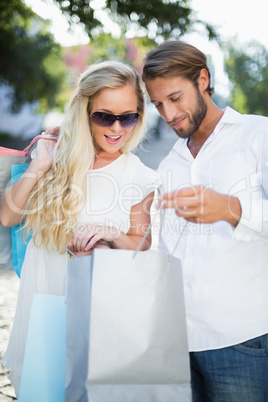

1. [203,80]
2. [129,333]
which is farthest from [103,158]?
[129,333]

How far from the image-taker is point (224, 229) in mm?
1694

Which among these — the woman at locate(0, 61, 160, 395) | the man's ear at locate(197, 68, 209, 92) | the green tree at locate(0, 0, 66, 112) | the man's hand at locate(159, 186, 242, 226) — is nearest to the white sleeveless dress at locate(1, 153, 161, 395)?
the woman at locate(0, 61, 160, 395)

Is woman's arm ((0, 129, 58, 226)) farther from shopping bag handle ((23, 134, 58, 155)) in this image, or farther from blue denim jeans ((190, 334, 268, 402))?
blue denim jeans ((190, 334, 268, 402))

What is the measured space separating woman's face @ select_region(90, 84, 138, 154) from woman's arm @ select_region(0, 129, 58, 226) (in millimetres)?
224

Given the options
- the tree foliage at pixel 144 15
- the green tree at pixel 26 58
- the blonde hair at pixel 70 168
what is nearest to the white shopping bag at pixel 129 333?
the blonde hair at pixel 70 168

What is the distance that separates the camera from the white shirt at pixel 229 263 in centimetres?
164

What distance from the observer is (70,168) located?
6.42ft

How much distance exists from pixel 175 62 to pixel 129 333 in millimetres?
1090

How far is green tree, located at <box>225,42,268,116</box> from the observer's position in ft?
95.6

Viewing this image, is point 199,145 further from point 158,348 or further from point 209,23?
point 209,23

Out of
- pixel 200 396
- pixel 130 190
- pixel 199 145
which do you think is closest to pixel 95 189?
pixel 130 190

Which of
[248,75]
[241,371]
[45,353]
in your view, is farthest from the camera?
[248,75]

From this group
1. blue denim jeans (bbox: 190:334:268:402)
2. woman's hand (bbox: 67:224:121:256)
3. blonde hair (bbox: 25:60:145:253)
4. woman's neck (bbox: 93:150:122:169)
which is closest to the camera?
blue denim jeans (bbox: 190:334:268:402)

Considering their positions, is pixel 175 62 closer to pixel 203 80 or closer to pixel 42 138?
pixel 203 80
